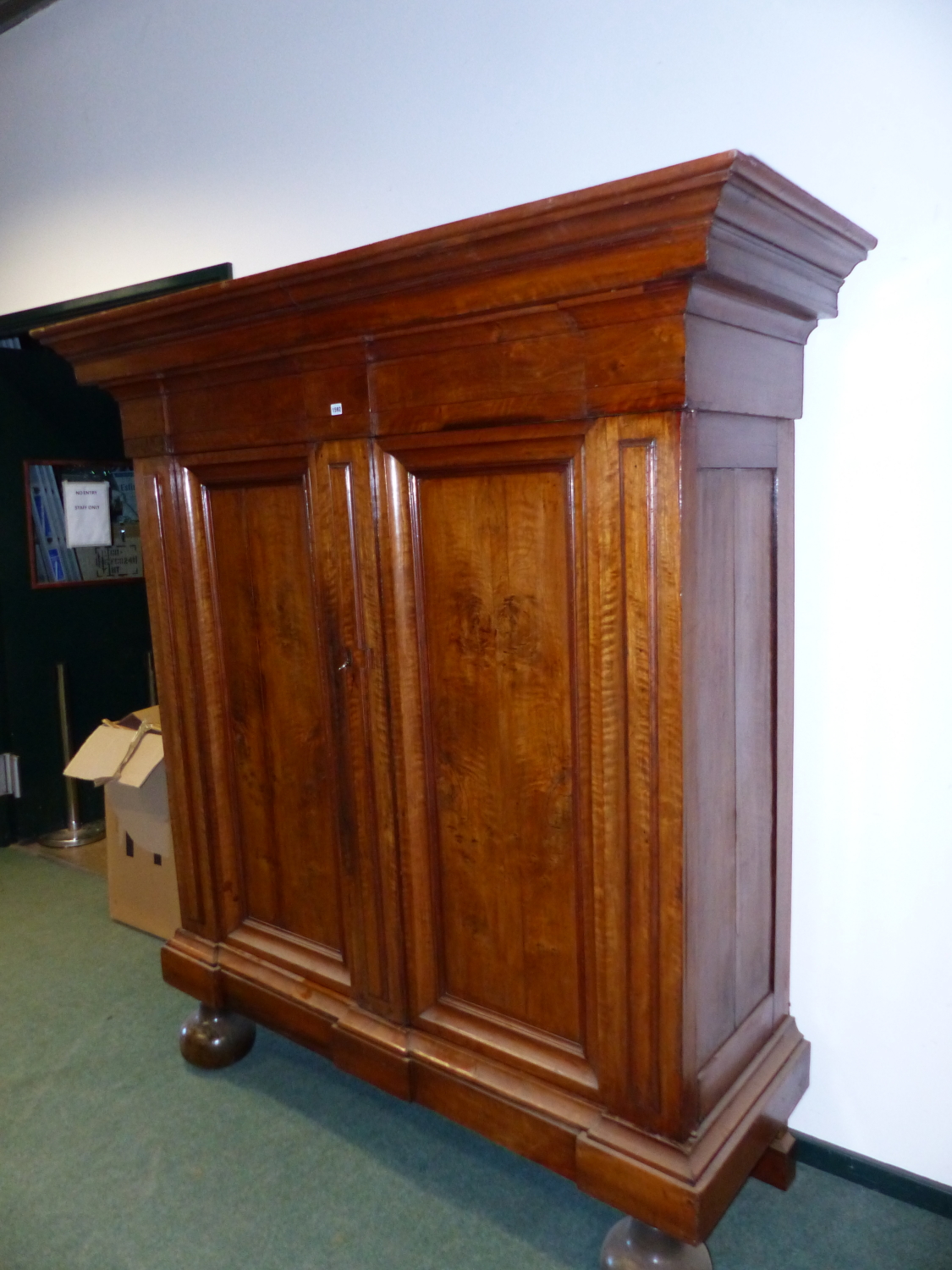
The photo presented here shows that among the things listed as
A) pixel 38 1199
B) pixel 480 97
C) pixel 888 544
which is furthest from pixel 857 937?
pixel 480 97

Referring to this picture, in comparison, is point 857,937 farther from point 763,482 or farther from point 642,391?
point 642,391

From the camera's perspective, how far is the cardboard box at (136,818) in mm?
2500

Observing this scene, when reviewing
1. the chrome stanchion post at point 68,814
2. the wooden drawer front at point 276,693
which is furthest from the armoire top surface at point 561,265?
the chrome stanchion post at point 68,814

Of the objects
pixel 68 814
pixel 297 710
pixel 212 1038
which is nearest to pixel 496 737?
pixel 297 710

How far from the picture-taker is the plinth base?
3.43 m

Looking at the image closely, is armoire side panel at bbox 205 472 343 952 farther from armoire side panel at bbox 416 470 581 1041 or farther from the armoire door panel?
armoire side panel at bbox 416 470 581 1041

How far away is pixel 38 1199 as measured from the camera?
1.68m

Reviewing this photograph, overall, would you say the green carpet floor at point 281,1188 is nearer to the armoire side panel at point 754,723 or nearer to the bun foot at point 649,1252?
the bun foot at point 649,1252

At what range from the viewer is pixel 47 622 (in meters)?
3.43

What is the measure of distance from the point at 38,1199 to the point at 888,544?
1.91m

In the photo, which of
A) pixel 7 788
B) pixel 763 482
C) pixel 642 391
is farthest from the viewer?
pixel 7 788

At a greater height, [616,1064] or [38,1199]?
[616,1064]

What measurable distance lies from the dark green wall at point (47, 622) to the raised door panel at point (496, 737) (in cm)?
243

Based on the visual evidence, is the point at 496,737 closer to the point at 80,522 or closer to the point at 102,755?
the point at 102,755
